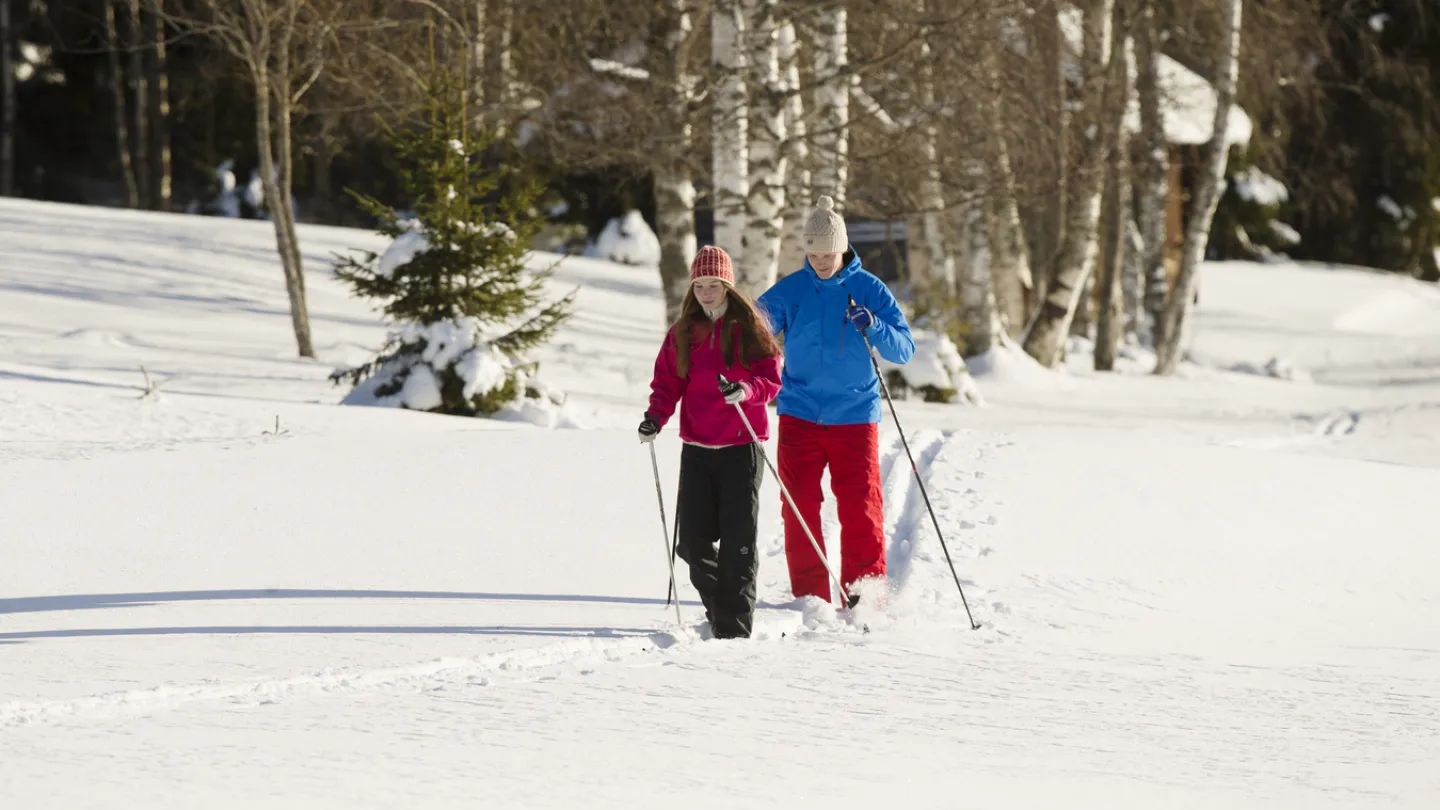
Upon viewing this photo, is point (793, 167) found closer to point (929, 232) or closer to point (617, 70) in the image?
point (617, 70)

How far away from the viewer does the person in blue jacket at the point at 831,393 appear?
627cm

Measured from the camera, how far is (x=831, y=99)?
1398 cm

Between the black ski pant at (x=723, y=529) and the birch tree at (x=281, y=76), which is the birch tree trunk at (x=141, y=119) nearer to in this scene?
the birch tree at (x=281, y=76)

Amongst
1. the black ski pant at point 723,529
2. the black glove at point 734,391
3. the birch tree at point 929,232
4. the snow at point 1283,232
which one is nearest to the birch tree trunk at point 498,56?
the birch tree at point 929,232

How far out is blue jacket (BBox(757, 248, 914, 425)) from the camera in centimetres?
628

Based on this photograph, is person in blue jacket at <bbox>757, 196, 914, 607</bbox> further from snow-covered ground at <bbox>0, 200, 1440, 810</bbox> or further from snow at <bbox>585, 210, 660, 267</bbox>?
snow at <bbox>585, 210, 660, 267</bbox>

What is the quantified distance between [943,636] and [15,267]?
14.4 meters

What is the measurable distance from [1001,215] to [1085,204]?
7.92 feet

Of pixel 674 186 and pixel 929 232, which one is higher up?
pixel 674 186

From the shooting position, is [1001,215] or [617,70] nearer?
[617,70]

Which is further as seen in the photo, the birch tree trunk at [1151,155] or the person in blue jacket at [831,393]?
the birch tree trunk at [1151,155]

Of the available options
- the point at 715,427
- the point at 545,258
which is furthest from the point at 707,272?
the point at 545,258

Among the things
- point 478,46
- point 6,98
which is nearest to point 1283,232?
point 478,46

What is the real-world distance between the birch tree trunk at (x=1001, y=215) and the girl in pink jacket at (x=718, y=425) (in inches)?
348
